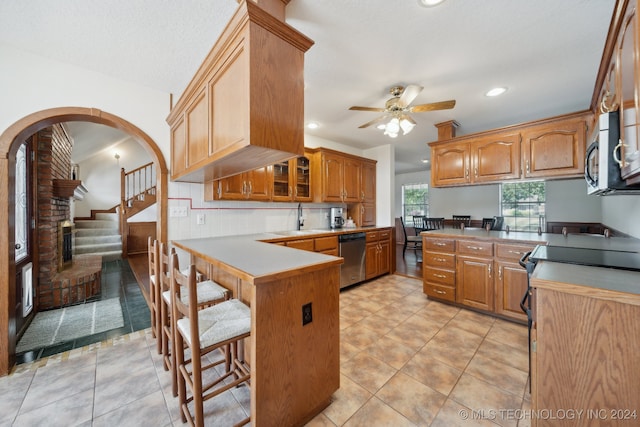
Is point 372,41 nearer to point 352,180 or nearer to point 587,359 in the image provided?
point 587,359

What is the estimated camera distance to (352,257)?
3.61m

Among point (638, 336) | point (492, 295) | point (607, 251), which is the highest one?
point (607, 251)

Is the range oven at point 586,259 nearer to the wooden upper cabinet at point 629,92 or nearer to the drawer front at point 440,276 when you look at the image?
the wooden upper cabinet at point 629,92

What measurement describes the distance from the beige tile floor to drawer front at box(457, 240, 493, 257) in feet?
2.46

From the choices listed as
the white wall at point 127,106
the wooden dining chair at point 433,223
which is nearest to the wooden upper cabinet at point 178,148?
the white wall at point 127,106

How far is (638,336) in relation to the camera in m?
0.88

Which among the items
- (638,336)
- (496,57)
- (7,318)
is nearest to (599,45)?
(496,57)

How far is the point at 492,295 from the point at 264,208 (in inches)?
119

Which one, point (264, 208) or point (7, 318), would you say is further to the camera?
point (264, 208)

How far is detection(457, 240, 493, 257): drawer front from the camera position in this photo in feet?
8.63

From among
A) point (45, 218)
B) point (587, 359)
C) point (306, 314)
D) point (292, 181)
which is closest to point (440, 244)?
point (587, 359)

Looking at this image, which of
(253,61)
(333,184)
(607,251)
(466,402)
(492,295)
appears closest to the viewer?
(253,61)

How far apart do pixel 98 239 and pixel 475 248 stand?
289 inches

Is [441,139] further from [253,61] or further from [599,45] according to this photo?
[253,61]
